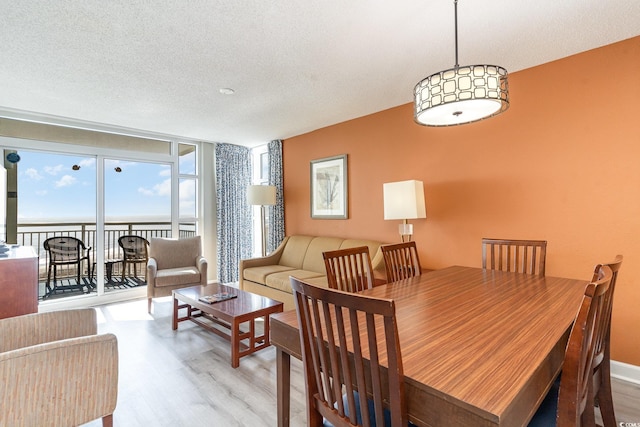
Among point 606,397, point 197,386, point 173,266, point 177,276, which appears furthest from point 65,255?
point 606,397

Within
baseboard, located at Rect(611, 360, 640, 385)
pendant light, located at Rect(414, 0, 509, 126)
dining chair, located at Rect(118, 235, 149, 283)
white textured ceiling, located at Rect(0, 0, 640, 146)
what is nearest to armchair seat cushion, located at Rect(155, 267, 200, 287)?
dining chair, located at Rect(118, 235, 149, 283)

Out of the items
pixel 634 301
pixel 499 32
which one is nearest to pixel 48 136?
pixel 499 32

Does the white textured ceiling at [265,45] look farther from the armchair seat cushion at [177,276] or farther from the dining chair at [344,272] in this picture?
the armchair seat cushion at [177,276]

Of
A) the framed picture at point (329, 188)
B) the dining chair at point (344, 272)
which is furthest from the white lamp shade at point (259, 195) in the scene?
the dining chair at point (344, 272)

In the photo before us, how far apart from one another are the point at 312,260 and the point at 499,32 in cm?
316

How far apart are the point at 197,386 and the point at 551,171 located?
3.30 metres

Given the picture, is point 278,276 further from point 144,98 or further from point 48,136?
point 48,136

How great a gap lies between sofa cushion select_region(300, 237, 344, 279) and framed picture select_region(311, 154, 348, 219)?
36 cm

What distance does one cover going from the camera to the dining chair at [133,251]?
15.4ft

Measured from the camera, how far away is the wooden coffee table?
100 inches

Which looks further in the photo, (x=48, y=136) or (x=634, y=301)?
(x=48, y=136)

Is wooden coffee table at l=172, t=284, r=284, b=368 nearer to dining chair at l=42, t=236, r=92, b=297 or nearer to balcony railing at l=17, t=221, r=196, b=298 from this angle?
balcony railing at l=17, t=221, r=196, b=298

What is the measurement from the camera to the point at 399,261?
238cm

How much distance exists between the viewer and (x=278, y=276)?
150 inches
